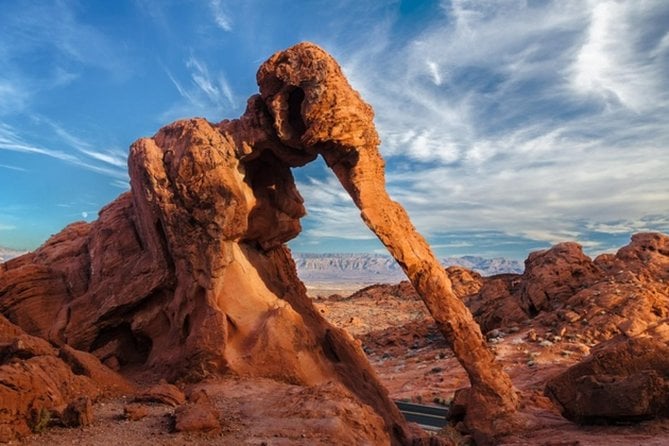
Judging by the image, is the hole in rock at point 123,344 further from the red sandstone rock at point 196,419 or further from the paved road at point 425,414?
the paved road at point 425,414

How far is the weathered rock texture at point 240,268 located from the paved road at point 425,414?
5.84m

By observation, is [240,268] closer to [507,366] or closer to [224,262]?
[224,262]

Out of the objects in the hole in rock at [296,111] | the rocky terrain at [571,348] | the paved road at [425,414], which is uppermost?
the hole in rock at [296,111]

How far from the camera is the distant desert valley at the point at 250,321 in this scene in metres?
9.23

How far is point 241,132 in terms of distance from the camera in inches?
555

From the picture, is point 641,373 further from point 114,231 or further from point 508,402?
point 114,231

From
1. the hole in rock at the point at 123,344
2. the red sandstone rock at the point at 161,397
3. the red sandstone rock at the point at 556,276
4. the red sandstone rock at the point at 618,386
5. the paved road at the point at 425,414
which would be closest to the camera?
the red sandstone rock at the point at 161,397

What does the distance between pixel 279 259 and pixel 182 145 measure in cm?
448

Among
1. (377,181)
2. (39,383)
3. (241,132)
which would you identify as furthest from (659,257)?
(39,383)

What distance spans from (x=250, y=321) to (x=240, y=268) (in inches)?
62.0

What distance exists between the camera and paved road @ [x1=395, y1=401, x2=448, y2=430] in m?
18.8

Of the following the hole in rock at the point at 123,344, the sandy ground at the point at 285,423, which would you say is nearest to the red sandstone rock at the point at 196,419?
the sandy ground at the point at 285,423

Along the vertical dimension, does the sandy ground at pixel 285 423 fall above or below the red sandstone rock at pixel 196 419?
below

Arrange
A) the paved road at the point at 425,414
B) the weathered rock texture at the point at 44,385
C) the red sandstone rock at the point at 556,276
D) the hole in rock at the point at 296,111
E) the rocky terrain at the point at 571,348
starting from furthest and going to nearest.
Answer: the red sandstone rock at the point at 556,276
the paved road at the point at 425,414
the hole in rock at the point at 296,111
the rocky terrain at the point at 571,348
the weathered rock texture at the point at 44,385
